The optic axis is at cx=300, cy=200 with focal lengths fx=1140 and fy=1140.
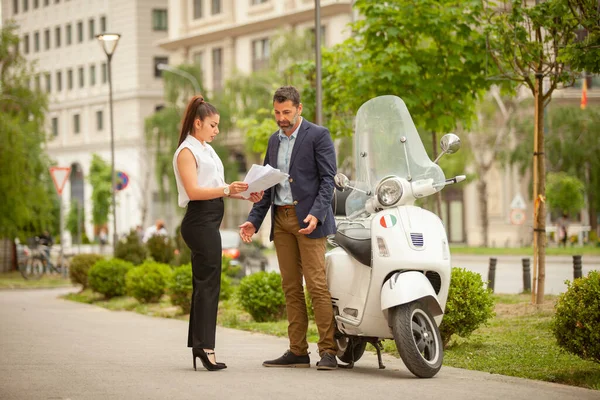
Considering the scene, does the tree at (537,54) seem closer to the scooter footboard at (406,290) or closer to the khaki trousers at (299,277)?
the khaki trousers at (299,277)

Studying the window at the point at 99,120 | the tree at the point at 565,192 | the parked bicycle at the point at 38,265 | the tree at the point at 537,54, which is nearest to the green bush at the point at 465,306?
the tree at the point at 537,54

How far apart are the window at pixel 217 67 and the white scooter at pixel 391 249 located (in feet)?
193

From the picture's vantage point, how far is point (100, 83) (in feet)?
261

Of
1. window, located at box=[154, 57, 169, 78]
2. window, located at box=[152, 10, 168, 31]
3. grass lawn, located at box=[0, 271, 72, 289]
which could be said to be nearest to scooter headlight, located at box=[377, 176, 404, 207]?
grass lawn, located at box=[0, 271, 72, 289]

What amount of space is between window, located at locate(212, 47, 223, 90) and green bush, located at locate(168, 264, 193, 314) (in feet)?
169

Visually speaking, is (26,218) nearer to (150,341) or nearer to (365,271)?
(150,341)

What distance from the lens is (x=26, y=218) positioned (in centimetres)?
3294

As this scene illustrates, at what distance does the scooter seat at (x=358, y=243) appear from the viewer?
26.7 ft

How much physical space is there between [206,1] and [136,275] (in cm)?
5218

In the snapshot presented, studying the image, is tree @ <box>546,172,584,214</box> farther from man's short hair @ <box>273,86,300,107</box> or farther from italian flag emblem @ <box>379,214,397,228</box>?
italian flag emblem @ <box>379,214,397,228</box>

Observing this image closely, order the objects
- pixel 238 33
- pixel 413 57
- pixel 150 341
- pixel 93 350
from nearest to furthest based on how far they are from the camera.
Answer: pixel 93 350 < pixel 150 341 < pixel 413 57 < pixel 238 33

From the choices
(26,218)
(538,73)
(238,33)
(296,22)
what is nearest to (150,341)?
(538,73)

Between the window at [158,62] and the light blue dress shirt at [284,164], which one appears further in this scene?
the window at [158,62]

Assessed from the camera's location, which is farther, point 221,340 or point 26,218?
point 26,218
